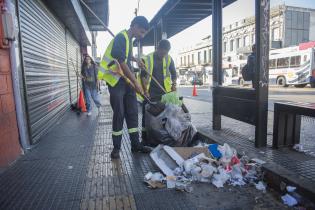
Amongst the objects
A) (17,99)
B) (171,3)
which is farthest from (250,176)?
(171,3)

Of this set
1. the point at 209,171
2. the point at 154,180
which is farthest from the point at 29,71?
the point at 209,171

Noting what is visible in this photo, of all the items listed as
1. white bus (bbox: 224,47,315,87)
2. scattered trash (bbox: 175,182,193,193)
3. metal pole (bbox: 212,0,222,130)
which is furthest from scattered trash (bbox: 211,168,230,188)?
white bus (bbox: 224,47,315,87)

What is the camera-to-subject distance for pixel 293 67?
72.6 feet

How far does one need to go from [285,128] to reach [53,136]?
14.6 ft

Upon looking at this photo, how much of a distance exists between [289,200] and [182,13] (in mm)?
5781

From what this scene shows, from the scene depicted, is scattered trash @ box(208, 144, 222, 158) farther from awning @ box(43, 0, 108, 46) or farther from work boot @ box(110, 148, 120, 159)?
awning @ box(43, 0, 108, 46)

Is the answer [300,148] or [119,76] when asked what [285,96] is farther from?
[119,76]

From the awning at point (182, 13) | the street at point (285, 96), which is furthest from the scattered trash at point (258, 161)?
the street at point (285, 96)

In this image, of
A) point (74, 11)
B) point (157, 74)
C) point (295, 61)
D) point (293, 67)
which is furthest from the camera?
point (293, 67)

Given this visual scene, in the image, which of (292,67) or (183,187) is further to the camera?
(292,67)

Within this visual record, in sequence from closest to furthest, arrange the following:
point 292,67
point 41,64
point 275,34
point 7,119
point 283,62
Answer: point 7,119 < point 41,64 < point 292,67 < point 283,62 < point 275,34

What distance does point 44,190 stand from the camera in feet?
9.37

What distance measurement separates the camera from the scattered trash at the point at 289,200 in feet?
8.04

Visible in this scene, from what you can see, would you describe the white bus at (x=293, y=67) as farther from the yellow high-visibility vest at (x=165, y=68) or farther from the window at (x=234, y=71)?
the yellow high-visibility vest at (x=165, y=68)
